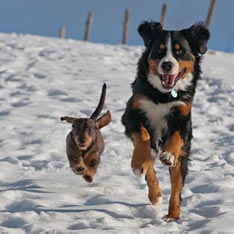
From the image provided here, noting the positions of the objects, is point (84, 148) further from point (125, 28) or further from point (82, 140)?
point (125, 28)

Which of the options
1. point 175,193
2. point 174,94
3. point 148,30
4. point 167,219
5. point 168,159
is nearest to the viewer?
point 168,159

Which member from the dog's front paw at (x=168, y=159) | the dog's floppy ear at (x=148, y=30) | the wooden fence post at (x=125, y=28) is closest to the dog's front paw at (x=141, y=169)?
the dog's front paw at (x=168, y=159)

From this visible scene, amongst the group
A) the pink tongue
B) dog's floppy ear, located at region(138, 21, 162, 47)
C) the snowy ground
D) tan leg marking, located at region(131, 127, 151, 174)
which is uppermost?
dog's floppy ear, located at region(138, 21, 162, 47)

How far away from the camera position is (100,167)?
654cm

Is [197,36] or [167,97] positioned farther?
[197,36]

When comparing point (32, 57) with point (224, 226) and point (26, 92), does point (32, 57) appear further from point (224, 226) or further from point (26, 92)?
point (224, 226)

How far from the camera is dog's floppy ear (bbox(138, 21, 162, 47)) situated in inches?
199

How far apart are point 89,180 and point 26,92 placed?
18.9 ft

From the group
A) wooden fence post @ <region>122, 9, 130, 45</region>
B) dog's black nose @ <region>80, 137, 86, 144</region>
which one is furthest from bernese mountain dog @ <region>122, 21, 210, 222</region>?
wooden fence post @ <region>122, 9, 130, 45</region>

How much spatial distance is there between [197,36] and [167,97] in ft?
2.06

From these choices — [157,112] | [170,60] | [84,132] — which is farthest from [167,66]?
[84,132]

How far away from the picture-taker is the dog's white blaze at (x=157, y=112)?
4.91 meters

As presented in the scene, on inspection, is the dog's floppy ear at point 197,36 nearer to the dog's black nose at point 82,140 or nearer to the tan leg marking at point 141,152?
the tan leg marking at point 141,152

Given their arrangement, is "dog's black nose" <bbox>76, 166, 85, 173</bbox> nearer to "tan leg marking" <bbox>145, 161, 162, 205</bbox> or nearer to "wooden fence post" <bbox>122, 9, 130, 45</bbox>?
"tan leg marking" <bbox>145, 161, 162, 205</bbox>
